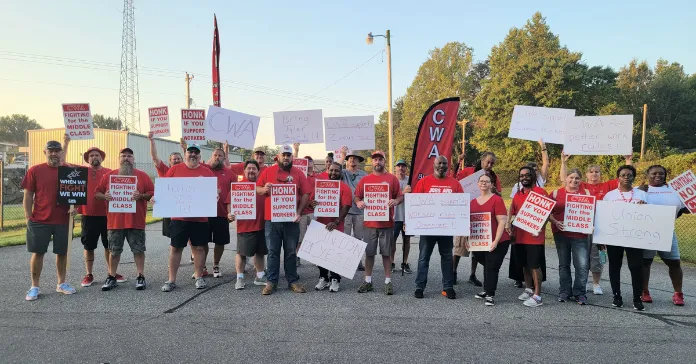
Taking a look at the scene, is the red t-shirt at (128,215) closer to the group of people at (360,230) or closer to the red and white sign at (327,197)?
the group of people at (360,230)

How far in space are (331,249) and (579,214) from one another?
336 centimetres

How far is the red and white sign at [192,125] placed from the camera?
754 centimetres

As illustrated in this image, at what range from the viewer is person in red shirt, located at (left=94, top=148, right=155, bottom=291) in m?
6.06

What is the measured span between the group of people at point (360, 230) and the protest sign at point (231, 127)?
4.81 ft

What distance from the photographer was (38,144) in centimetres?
3544

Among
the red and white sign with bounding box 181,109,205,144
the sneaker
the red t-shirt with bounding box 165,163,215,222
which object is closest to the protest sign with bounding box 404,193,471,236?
the red t-shirt with bounding box 165,163,215,222

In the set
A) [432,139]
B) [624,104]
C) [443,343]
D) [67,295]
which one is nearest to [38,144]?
[67,295]

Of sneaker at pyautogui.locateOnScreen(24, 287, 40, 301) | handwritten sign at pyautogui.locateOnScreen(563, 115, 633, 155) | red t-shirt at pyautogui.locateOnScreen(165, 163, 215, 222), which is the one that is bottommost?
sneaker at pyautogui.locateOnScreen(24, 287, 40, 301)

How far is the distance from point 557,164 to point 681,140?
2519cm

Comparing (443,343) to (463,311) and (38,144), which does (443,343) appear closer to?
(463,311)

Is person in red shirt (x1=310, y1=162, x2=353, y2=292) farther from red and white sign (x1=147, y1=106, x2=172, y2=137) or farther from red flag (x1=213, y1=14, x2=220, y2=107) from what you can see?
red flag (x1=213, y1=14, x2=220, y2=107)

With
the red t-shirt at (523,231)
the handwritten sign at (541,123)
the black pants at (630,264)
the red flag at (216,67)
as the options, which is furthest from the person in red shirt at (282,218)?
the red flag at (216,67)

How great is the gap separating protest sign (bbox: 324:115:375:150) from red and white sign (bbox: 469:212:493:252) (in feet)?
12.0

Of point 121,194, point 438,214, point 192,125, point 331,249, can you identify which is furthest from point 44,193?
point 438,214
